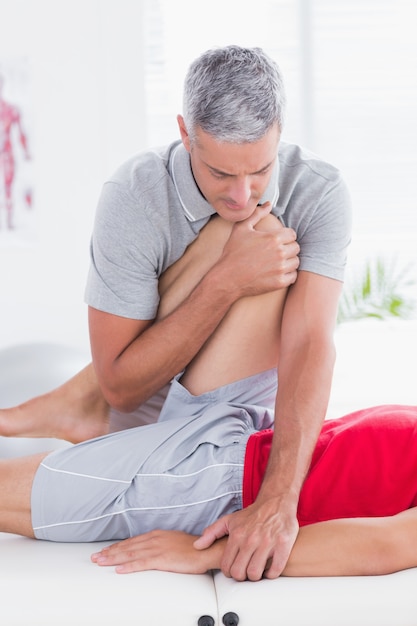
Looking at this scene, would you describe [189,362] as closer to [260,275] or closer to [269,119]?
[260,275]

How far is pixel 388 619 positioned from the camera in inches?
53.1

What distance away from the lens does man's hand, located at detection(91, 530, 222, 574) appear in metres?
1.49

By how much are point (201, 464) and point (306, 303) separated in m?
0.44

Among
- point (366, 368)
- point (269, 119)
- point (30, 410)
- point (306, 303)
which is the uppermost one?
point (269, 119)

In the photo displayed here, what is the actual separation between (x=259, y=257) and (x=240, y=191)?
197mm

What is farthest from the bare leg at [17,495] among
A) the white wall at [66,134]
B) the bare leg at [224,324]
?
the white wall at [66,134]

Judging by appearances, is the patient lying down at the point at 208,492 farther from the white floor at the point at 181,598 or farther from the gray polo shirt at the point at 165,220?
the gray polo shirt at the point at 165,220

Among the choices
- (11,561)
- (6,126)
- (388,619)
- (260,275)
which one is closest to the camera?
(388,619)

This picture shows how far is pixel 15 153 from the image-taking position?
404cm

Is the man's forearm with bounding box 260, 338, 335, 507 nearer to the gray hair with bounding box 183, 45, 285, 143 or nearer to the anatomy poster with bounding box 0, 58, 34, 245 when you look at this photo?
the gray hair with bounding box 183, 45, 285, 143

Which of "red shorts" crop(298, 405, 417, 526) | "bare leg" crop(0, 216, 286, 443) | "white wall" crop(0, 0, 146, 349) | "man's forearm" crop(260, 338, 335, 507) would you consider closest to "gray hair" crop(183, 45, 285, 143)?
"bare leg" crop(0, 216, 286, 443)

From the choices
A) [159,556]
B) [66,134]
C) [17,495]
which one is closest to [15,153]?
[66,134]

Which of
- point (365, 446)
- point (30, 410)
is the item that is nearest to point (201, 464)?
point (365, 446)

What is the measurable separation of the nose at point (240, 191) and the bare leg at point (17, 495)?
62cm
